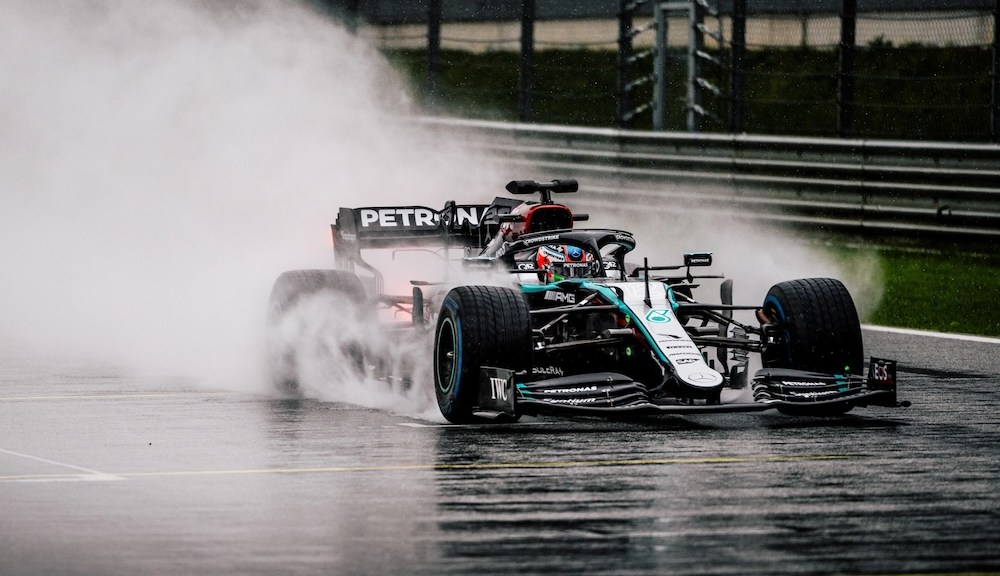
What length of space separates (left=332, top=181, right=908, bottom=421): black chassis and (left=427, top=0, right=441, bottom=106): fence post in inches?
559

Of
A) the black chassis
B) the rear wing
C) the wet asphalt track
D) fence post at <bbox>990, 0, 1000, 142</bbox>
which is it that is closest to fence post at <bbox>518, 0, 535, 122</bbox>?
fence post at <bbox>990, 0, 1000, 142</bbox>

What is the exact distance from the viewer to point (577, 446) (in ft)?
35.0

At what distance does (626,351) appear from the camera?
12.0 meters

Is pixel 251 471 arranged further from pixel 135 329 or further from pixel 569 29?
pixel 569 29

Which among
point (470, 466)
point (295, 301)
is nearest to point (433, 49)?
point (295, 301)

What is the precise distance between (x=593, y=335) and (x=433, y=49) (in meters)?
16.6

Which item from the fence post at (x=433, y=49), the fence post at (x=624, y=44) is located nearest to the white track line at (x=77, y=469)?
the fence post at (x=624, y=44)

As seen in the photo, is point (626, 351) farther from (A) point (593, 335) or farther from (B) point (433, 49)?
(B) point (433, 49)

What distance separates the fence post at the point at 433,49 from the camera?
2797 centimetres

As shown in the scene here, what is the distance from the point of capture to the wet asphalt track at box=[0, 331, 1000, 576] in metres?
7.59

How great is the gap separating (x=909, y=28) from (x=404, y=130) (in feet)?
24.9

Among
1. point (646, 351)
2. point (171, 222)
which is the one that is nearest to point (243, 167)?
point (171, 222)

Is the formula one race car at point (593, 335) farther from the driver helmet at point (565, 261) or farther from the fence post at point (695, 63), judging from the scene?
the fence post at point (695, 63)

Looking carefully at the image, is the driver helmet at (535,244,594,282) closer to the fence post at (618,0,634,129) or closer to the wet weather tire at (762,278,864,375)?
the wet weather tire at (762,278,864,375)
